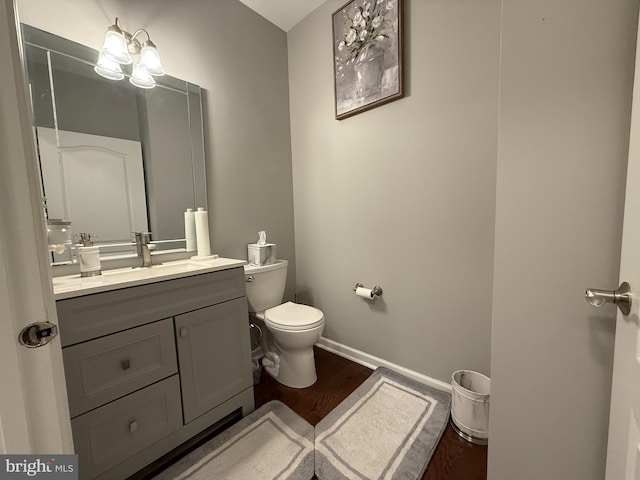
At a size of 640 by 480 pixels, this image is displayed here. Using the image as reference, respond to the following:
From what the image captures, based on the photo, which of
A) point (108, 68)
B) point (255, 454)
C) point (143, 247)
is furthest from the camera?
point (143, 247)

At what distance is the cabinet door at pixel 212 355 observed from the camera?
45.5 inches

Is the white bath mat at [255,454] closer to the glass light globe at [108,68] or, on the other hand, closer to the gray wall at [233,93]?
the gray wall at [233,93]

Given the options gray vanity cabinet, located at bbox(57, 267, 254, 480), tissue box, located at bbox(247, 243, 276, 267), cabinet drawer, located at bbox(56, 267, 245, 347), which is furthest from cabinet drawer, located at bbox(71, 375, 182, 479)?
tissue box, located at bbox(247, 243, 276, 267)

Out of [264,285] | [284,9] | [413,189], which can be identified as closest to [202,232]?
[264,285]

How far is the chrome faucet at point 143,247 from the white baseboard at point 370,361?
1400 millimetres

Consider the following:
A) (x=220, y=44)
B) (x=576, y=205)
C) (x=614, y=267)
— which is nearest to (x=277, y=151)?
(x=220, y=44)

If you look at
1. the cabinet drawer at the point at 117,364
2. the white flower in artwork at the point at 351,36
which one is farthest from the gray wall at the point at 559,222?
the cabinet drawer at the point at 117,364

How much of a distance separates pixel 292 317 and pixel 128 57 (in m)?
1.65

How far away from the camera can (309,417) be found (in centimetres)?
138

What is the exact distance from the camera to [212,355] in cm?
124

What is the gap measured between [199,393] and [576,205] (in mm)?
1611

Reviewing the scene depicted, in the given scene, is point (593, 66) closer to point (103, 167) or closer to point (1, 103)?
point (1, 103)

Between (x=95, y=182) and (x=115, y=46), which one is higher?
(x=115, y=46)

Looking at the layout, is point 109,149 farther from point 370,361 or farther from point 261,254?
point 370,361
